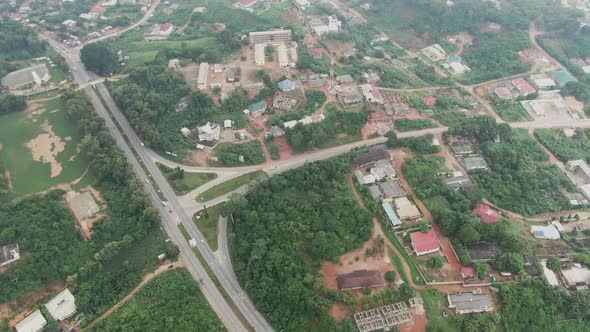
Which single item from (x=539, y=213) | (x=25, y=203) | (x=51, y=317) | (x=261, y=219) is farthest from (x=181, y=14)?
(x=539, y=213)

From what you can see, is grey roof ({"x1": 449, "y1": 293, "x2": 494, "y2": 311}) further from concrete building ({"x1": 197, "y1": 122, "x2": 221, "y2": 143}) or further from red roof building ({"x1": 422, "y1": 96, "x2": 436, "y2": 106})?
concrete building ({"x1": 197, "y1": 122, "x2": 221, "y2": 143})

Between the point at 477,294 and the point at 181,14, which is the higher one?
the point at 181,14

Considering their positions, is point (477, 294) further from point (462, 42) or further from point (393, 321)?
point (462, 42)

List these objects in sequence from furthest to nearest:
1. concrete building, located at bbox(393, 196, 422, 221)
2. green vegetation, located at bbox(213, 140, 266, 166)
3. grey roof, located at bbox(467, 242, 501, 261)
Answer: green vegetation, located at bbox(213, 140, 266, 166)
concrete building, located at bbox(393, 196, 422, 221)
grey roof, located at bbox(467, 242, 501, 261)

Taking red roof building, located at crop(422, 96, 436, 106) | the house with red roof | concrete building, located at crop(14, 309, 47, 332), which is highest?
the house with red roof

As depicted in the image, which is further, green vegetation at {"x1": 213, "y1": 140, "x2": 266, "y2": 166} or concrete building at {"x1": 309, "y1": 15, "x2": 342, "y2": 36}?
concrete building at {"x1": 309, "y1": 15, "x2": 342, "y2": 36}

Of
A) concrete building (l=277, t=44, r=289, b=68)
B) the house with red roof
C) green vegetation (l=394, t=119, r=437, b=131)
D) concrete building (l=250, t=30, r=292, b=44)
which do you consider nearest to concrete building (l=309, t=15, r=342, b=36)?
concrete building (l=250, t=30, r=292, b=44)

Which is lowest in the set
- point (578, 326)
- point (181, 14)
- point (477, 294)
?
point (578, 326)

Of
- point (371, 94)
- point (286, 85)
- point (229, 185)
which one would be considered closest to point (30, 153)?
point (229, 185)
